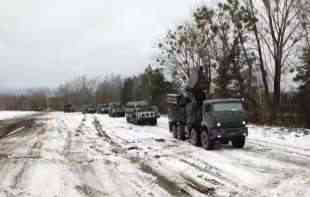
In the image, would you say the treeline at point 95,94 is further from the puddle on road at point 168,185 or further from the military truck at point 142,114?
the puddle on road at point 168,185

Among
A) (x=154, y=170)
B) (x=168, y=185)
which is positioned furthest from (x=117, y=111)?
(x=168, y=185)

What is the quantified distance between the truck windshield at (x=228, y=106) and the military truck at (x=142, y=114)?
15.7 metres

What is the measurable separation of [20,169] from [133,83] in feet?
259

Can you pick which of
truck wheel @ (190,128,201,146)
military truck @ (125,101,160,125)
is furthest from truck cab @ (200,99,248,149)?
military truck @ (125,101,160,125)

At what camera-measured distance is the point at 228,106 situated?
583 inches

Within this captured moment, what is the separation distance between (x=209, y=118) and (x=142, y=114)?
1593 centimetres

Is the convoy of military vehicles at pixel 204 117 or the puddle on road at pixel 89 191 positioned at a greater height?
the convoy of military vehicles at pixel 204 117

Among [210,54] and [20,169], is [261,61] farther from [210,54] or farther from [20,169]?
[20,169]

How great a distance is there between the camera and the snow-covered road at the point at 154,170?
26.2ft

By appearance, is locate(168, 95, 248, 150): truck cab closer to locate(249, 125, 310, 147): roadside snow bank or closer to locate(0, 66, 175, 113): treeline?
locate(249, 125, 310, 147): roadside snow bank

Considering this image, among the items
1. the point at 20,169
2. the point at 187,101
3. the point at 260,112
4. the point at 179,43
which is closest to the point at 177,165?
the point at 20,169

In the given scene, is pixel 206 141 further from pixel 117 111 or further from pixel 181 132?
pixel 117 111

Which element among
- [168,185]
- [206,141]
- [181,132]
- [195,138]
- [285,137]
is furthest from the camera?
[181,132]

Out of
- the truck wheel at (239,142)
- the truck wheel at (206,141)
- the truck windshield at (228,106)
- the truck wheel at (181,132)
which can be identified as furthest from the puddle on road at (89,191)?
the truck wheel at (181,132)
